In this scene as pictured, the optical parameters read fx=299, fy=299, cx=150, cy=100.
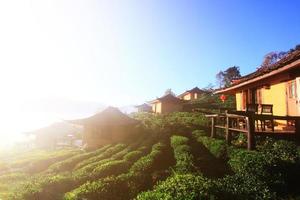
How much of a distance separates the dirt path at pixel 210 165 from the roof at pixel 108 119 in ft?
62.6

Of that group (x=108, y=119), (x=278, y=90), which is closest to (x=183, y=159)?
(x=278, y=90)

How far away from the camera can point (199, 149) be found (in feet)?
72.1

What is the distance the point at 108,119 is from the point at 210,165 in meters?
23.8

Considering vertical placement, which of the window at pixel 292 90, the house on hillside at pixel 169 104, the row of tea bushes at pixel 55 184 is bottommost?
the row of tea bushes at pixel 55 184

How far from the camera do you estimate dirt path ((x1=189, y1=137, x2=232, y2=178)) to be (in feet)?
51.2

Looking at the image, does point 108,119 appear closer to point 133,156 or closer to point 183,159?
point 133,156

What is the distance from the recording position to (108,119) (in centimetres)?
3925

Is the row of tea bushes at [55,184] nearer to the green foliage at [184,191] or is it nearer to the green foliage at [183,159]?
the green foliage at [183,159]

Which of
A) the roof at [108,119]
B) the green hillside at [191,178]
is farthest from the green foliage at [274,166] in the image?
the roof at [108,119]

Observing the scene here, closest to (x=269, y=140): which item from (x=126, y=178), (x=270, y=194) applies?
(x=270, y=194)

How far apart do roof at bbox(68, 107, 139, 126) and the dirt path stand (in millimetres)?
19089

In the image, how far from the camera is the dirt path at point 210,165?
15609 mm

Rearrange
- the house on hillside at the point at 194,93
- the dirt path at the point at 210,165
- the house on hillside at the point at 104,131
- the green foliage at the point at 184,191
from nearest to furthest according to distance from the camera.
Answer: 1. the green foliage at the point at 184,191
2. the dirt path at the point at 210,165
3. the house on hillside at the point at 104,131
4. the house on hillside at the point at 194,93

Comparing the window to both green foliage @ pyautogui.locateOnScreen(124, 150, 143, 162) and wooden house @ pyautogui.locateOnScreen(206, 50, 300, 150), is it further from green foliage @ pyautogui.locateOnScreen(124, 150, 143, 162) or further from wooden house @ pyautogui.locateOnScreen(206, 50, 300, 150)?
green foliage @ pyautogui.locateOnScreen(124, 150, 143, 162)
